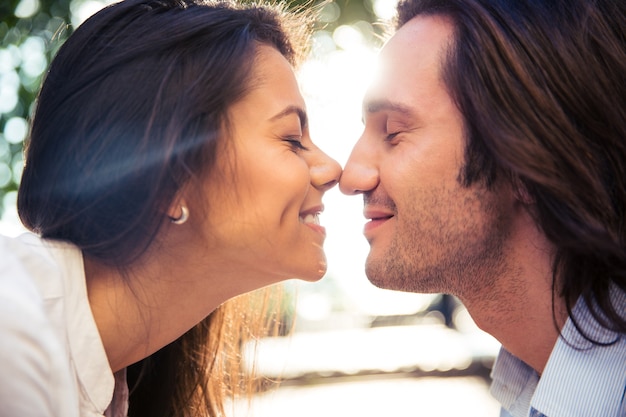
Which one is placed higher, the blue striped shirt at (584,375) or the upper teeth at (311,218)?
the upper teeth at (311,218)

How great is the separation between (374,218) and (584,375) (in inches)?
39.3

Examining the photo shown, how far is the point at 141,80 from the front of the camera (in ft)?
8.10

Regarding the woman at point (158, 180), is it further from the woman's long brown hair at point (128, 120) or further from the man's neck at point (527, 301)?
the man's neck at point (527, 301)

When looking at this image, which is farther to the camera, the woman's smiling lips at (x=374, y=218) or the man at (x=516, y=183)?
the woman's smiling lips at (x=374, y=218)

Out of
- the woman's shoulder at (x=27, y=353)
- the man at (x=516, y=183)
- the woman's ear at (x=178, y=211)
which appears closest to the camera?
the woman's shoulder at (x=27, y=353)

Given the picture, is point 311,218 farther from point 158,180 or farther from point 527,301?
point 527,301

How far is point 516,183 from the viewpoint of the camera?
106 inches

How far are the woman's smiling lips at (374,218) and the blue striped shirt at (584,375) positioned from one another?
0.80m

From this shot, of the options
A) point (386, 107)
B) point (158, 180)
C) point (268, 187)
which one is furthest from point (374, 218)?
point (158, 180)

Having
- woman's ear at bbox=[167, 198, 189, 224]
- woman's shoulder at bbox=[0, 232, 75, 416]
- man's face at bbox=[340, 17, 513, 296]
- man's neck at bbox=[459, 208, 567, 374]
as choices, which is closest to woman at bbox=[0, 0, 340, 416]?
woman's ear at bbox=[167, 198, 189, 224]

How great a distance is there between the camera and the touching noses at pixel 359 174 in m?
2.94

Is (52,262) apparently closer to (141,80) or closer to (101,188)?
(101,188)

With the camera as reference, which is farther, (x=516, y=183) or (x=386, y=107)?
(x=386, y=107)

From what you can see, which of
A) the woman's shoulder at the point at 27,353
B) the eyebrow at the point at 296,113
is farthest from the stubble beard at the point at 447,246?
the woman's shoulder at the point at 27,353
